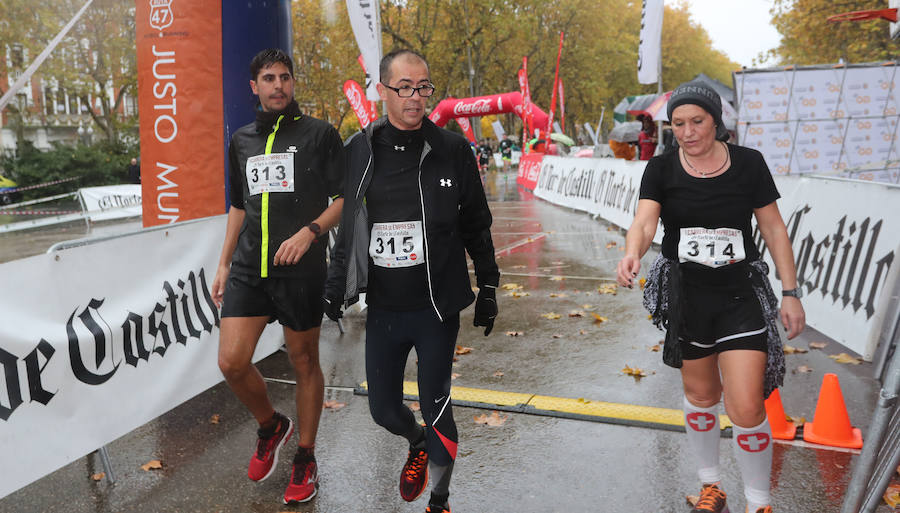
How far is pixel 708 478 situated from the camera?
3.47 meters

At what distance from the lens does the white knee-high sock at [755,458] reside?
321 centimetres

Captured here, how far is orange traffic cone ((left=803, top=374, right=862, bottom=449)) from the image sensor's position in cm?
424

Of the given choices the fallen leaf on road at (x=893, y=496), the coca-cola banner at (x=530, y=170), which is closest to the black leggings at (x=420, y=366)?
the fallen leaf on road at (x=893, y=496)

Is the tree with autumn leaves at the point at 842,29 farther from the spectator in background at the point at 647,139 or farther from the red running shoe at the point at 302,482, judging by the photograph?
the red running shoe at the point at 302,482

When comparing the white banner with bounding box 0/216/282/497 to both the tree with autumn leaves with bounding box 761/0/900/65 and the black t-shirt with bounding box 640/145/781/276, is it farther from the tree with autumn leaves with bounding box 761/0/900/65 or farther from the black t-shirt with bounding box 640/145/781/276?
the tree with autumn leaves with bounding box 761/0/900/65

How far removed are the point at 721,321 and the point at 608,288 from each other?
5561 mm

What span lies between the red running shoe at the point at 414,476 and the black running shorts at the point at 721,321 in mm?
1312

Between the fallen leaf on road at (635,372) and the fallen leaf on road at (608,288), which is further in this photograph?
the fallen leaf on road at (608,288)

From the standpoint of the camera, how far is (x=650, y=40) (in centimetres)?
1702

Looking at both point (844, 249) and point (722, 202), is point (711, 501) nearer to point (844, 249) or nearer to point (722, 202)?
point (722, 202)

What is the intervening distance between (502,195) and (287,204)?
21.2 metres

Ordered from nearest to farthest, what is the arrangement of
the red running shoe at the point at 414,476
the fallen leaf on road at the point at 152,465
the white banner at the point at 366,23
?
1. the red running shoe at the point at 414,476
2. the fallen leaf on road at the point at 152,465
3. the white banner at the point at 366,23

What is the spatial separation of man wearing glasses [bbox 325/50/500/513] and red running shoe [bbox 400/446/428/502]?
145 mm

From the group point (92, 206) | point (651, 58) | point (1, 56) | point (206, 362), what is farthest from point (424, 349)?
point (1, 56)
